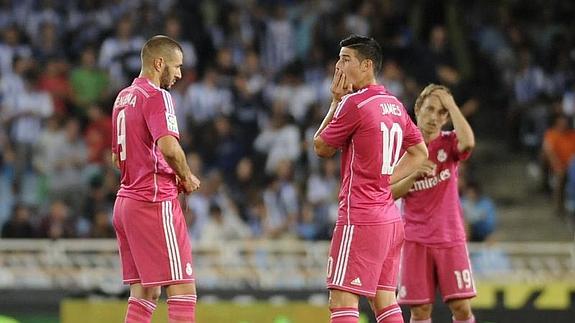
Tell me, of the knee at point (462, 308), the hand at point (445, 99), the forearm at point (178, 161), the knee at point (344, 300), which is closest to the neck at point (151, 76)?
the forearm at point (178, 161)

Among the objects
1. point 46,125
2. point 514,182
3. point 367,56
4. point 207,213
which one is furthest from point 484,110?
point 367,56

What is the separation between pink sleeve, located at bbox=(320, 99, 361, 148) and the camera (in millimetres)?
8609

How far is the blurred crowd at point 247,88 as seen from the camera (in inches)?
621

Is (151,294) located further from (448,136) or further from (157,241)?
(448,136)

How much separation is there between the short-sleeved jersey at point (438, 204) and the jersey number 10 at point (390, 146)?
1316 mm

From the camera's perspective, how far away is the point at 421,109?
10.2m

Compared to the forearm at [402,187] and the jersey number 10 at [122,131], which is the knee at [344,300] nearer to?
the forearm at [402,187]

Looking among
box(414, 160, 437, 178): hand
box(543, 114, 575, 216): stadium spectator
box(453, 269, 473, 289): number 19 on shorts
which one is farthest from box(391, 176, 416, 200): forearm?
box(543, 114, 575, 216): stadium spectator

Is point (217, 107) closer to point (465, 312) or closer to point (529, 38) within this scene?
point (529, 38)

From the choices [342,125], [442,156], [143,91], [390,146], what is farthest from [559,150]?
[143,91]

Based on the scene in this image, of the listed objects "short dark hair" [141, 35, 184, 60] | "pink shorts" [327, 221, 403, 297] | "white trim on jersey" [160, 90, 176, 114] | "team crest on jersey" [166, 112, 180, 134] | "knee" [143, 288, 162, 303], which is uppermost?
"short dark hair" [141, 35, 184, 60]

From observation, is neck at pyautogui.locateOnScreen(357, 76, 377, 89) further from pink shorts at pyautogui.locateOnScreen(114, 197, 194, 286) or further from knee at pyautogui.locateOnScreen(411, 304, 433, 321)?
knee at pyautogui.locateOnScreen(411, 304, 433, 321)

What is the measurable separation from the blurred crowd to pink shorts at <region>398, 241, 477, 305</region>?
5.14 metres

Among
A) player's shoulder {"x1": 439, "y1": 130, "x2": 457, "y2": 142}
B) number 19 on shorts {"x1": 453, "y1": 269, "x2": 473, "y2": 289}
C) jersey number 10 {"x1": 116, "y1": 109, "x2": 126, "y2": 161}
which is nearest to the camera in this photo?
jersey number 10 {"x1": 116, "y1": 109, "x2": 126, "y2": 161}
